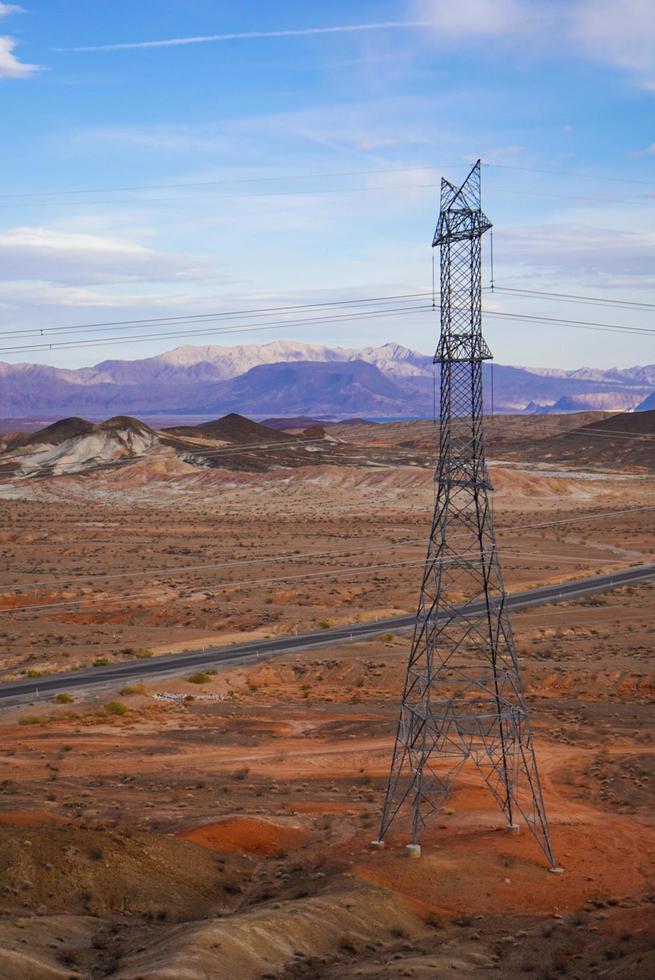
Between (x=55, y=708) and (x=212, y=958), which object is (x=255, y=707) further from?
(x=212, y=958)

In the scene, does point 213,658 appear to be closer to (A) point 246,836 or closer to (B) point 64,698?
(B) point 64,698

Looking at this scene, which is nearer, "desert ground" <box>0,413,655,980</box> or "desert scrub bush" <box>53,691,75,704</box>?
"desert ground" <box>0,413,655,980</box>

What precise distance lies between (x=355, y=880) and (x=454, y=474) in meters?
9.58

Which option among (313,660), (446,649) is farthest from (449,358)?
(446,649)

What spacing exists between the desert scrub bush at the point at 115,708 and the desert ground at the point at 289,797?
0.09 metres

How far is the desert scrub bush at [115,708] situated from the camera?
1725 inches

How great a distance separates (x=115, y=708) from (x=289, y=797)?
43.3ft

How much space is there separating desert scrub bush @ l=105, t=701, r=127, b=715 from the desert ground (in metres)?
0.09

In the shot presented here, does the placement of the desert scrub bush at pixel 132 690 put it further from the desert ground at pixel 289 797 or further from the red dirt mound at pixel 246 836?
the red dirt mound at pixel 246 836

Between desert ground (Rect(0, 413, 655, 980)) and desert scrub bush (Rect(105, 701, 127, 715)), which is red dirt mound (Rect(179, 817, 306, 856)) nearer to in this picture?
desert ground (Rect(0, 413, 655, 980))

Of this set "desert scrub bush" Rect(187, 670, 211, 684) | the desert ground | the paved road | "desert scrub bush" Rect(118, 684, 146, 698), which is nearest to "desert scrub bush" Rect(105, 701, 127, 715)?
the desert ground

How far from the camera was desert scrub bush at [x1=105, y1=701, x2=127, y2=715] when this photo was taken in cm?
4381

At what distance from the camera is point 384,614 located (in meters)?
67.2

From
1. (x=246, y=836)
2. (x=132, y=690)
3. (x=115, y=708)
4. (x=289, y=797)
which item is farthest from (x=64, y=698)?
(x=246, y=836)
